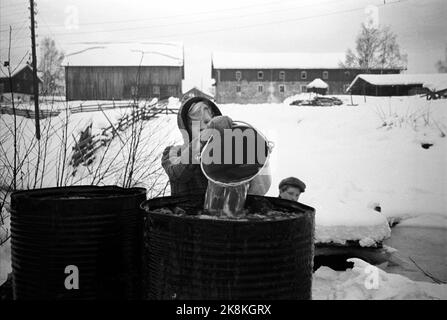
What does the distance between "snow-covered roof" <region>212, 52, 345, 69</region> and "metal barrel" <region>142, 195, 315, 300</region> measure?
38899 mm

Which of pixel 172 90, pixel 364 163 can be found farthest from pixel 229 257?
pixel 172 90

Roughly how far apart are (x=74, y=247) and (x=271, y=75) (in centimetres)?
4049

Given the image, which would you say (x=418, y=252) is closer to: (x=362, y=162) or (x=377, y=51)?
(x=362, y=162)

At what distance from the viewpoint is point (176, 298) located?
1.60 m

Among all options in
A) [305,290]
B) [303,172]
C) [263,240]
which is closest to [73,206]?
[263,240]

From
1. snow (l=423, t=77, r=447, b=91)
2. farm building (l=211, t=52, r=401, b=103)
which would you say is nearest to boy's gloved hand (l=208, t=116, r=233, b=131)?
snow (l=423, t=77, r=447, b=91)

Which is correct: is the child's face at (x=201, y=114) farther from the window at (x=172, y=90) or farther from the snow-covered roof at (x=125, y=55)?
the window at (x=172, y=90)

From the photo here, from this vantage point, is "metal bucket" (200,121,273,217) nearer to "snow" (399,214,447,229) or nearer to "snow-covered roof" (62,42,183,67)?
"snow" (399,214,447,229)

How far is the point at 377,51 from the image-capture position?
30828 millimetres

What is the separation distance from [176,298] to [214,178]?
57 centimetres

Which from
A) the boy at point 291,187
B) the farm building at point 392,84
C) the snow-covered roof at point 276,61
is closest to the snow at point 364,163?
the boy at point 291,187

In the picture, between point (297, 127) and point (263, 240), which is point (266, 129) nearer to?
point (297, 127)

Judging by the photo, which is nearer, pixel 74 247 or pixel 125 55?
pixel 74 247

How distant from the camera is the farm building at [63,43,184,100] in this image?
33.8m
